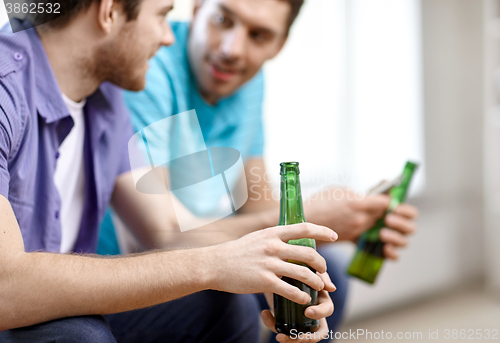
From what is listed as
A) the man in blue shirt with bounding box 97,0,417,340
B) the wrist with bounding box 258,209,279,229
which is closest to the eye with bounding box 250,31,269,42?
the man in blue shirt with bounding box 97,0,417,340

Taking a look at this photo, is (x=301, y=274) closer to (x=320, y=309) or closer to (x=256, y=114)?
(x=320, y=309)

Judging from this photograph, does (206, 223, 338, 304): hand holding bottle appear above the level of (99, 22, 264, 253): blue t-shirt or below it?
below

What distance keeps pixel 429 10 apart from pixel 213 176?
1.83m

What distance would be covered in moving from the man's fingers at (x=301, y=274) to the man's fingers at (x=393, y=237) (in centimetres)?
41

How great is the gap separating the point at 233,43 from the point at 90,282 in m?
Result: 0.65


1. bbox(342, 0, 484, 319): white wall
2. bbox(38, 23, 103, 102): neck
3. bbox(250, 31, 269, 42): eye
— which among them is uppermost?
bbox(250, 31, 269, 42): eye

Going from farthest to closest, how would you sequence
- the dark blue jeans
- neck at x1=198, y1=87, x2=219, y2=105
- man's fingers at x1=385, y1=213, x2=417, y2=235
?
neck at x1=198, y1=87, x2=219, y2=105 → man's fingers at x1=385, y1=213, x2=417, y2=235 → the dark blue jeans

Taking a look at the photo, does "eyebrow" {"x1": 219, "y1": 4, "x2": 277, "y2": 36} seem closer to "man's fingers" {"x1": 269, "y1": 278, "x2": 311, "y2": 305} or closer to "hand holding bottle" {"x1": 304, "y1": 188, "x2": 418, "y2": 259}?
"hand holding bottle" {"x1": 304, "y1": 188, "x2": 418, "y2": 259}

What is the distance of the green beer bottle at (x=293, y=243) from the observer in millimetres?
541

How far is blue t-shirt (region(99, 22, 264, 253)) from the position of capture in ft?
2.26

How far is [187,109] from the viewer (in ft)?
3.11

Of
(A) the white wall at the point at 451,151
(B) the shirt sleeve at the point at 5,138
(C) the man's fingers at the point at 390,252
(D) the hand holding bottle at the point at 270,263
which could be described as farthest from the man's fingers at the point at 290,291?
(A) the white wall at the point at 451,151

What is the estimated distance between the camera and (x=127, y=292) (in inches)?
20.4

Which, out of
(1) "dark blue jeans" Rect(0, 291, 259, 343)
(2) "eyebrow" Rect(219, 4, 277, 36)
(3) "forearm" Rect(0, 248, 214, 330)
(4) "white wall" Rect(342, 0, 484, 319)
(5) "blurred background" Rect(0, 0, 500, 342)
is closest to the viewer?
(3) "forearm" Rect(0, 248, 214, 330)
